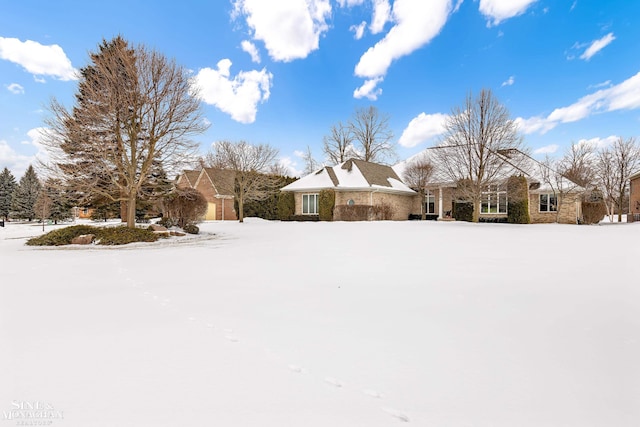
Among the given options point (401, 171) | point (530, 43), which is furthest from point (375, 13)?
point (401, 171)

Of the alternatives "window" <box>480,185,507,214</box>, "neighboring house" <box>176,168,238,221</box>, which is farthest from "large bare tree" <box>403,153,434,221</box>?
"neighboring house" <box>176,168,238,221</box>

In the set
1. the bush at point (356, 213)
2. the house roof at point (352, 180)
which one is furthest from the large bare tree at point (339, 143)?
the bush at point (356, 213)

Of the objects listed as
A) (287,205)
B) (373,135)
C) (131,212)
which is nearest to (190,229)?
(131,212)

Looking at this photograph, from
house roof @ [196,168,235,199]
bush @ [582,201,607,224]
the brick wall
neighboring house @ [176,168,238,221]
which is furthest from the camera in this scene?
neighboring house @ [176,168,238,221]

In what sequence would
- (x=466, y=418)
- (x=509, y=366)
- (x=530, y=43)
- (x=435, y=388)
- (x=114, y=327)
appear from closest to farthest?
(x=466, y=418) → (x=435, y=388) → (x=509, y=366) → (x=114, y=327) → (x=530, y=43)

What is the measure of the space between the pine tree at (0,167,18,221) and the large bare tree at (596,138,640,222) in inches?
2851

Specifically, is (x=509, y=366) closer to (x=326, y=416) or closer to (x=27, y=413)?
(x=326, y=416)

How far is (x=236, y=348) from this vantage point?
277cm

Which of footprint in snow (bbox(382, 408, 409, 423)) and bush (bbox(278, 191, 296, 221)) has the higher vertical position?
bush (bbox(278, 191, 296, 221))

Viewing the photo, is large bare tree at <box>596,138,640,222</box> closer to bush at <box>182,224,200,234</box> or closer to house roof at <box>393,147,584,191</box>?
house roof at <box>393,147,584,191</box>

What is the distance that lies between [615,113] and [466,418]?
2628 cm

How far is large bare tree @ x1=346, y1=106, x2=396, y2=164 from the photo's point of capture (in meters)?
39.1

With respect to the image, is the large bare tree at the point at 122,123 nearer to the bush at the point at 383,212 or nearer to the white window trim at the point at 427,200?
the bush at the point at 383,212

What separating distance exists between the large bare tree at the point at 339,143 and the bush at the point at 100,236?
31045mm
